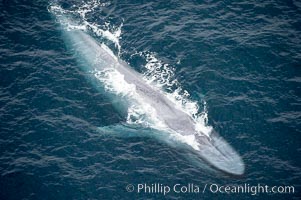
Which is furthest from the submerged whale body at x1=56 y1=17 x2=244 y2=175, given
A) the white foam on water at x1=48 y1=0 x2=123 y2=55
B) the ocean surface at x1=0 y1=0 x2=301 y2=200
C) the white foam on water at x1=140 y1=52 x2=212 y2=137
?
the white foam on water at x1=48 y1=0 x2=123 y2=55

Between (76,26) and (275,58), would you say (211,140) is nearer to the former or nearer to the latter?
(275,58)

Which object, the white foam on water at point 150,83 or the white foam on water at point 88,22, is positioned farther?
the white foam on water at point 88,22

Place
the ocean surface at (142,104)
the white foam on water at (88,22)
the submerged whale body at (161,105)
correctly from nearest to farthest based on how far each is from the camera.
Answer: the ocean surface at (142,104) < the submerged whale body at (161,105) < the white foam on water at (88,22)

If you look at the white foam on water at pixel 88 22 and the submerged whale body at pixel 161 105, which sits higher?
the white foam on water at pixel 88 22
